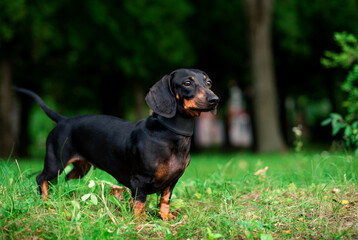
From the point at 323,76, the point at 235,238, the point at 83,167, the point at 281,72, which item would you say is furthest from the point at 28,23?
the point at 323,76

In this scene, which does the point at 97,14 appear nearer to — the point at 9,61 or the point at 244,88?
the point at 9,61

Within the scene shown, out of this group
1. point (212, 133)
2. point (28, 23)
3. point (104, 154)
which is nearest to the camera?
point (104, 154)

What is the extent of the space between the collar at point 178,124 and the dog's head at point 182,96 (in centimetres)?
6

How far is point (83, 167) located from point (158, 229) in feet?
4.70

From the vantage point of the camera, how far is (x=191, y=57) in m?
15.0

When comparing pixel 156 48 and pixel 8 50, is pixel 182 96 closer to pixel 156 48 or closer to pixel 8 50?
pixel 156 48

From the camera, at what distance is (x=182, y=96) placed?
3232 mm

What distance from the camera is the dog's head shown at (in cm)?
309

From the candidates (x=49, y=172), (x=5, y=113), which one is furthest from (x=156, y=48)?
(x=49, y=172)

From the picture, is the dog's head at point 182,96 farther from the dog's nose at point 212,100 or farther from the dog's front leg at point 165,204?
the dog's front leg at point 165,204

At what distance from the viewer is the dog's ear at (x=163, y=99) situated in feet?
10.4

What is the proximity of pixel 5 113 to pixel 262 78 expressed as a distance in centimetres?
833

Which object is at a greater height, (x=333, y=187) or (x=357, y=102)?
(x=357, y=102)

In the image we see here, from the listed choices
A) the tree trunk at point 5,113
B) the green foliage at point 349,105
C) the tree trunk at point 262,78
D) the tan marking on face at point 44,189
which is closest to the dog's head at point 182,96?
the tan marking on face at point 44,189
